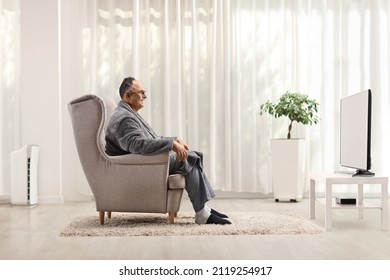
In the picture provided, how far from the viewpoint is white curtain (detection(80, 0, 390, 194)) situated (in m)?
7.25

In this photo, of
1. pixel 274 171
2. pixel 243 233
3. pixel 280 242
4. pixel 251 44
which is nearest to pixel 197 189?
pixel 243 233

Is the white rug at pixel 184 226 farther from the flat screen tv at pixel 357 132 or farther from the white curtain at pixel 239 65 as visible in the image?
the white curtain at pixel 239 65

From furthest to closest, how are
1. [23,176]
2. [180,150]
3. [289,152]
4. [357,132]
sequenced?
[289,152], [23,176], [357,132], [180,150]

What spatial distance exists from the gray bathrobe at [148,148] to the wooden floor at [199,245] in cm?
59

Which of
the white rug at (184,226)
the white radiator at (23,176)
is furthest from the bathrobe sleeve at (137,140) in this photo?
the white radiator at (23,176)

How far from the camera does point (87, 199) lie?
23.6 feet

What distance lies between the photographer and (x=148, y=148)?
4887mm

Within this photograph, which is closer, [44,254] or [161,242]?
[44,254]

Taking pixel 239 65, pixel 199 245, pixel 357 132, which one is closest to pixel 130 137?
pixel 199 245

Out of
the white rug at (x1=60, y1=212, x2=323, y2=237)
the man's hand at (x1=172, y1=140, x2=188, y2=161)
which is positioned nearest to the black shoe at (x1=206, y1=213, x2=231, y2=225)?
the white rug at (x1=60, y1=212, x2=323, y2=237)

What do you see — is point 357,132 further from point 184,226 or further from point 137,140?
point 137,140

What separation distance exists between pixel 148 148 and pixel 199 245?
103cm

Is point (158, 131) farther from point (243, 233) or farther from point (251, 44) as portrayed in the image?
point (243, 233)

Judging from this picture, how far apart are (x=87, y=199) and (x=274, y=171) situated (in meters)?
2.04
